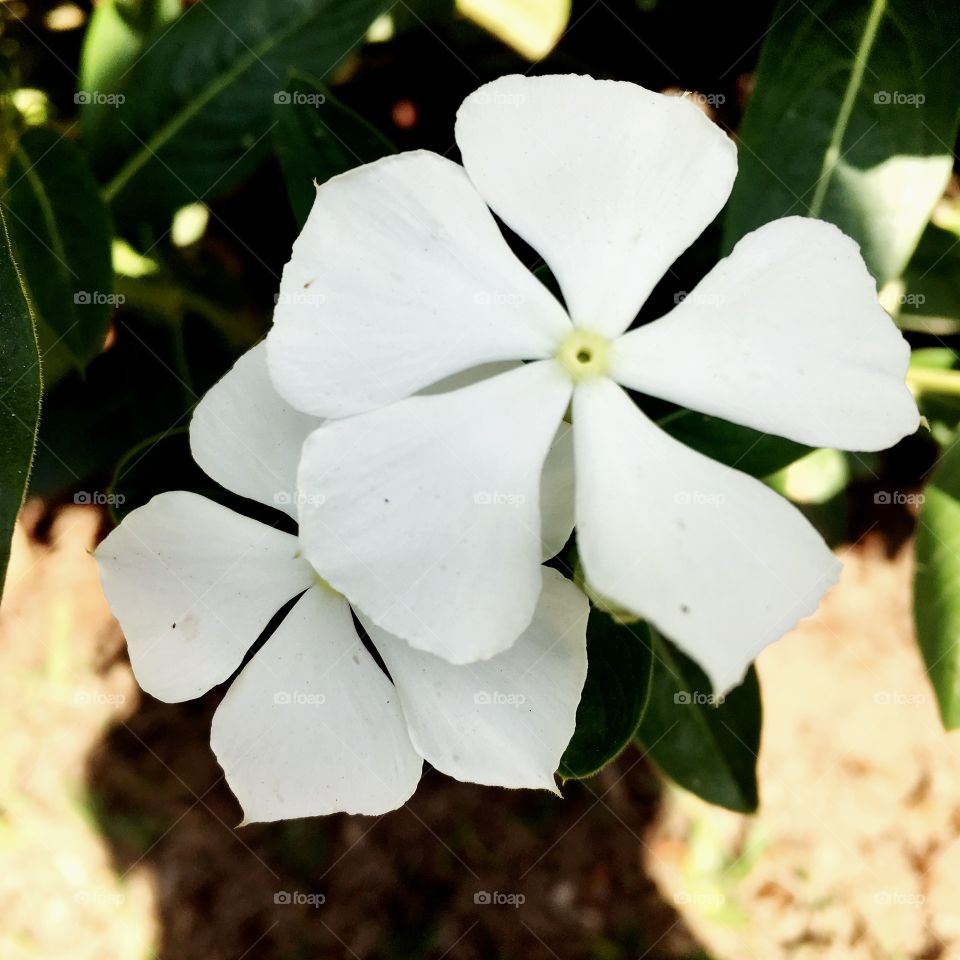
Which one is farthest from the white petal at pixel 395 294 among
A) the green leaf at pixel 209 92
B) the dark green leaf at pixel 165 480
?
the green leaf at pixel 209 92

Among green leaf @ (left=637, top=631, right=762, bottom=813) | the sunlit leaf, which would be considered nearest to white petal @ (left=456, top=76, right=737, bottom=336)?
green leaf @ (left=637, top=631, right=762, bottom=813)

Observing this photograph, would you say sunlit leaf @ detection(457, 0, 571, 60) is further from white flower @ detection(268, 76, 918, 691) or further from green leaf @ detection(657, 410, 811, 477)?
white flower @ detection(268, 76, 918, 691)

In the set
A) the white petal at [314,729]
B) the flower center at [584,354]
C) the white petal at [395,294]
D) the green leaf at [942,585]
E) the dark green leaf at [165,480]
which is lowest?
the green leaf at [942,585]

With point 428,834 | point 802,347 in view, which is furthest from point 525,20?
point 428,834

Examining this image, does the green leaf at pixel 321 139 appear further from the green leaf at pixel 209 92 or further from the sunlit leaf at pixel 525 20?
the sunlit leaf at pixel 525 20

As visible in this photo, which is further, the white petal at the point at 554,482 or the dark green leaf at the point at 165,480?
the dark green leaf at the point at 165,480

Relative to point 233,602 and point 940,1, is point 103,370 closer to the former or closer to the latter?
point 233,602
